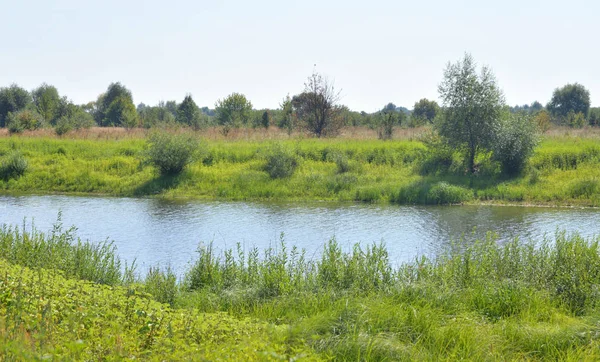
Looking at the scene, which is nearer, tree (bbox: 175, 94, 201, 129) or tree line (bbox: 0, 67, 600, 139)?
tree line (bbox: 0, 67, 600, 139)

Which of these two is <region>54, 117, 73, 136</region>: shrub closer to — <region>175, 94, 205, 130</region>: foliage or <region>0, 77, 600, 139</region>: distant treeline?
<region>0, 77, 600, 139</region>: distant treeline

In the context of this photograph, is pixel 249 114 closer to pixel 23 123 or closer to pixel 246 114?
pixel 246 114

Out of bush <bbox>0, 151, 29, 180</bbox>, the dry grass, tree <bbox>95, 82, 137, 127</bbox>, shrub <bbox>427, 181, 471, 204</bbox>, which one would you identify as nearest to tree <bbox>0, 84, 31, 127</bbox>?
tree <bbox>95, 82, 137, 127</bbox>

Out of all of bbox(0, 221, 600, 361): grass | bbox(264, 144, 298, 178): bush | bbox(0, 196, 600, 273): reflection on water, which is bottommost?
bbox(0, 196, 600, 273): reflection on water

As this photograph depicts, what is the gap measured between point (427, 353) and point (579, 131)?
35976 millimetres

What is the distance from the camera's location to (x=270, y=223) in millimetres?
20812

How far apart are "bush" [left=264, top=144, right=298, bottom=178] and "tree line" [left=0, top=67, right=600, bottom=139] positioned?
805cm

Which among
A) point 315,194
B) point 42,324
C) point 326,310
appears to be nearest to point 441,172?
point 315,194

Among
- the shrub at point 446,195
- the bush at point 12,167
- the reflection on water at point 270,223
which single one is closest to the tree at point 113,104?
the bush at point 12,167

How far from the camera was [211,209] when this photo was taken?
24.3 meters

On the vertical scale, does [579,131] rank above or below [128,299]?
above

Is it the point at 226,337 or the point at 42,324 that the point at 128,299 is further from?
the point at 42,324

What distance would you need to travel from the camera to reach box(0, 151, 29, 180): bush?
3173 centimetres

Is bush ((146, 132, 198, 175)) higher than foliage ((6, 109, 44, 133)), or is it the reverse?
foliage ((6, 109, 44, 133))
